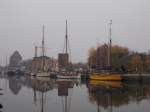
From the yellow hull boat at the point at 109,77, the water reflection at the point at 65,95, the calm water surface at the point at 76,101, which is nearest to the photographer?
the calm water surface at the point at 76,101

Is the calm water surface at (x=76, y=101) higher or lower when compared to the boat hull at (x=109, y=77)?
lower

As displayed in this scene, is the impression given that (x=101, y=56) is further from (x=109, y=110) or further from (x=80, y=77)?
(x=109, y=110)

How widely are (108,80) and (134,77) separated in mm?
8490

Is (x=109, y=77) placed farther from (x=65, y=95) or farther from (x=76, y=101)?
(x=76, y=101)

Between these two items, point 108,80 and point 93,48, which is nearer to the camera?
point 108,80

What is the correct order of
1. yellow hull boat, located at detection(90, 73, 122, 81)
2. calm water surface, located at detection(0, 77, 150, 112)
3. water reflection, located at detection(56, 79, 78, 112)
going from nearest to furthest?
calm water surface, located at detection(0, 77, 150, 112), water reflection, located at detection(56, 79, 78, 112), yellow hull boat, located at detection(90, 73, 122, 81)

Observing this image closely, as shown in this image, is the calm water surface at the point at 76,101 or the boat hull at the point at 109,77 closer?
the calm water surface at the point at 76,101

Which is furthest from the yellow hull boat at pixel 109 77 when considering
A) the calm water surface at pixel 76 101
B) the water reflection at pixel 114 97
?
the calm water surface at pixel 76 101

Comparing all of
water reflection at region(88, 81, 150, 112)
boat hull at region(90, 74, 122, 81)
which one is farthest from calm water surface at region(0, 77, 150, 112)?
boat hull at region(90, 74, 122, 81)

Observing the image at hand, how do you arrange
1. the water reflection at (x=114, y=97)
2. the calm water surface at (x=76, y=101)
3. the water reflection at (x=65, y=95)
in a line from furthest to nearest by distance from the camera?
the water reflection at (x=114, y=97)
the water reflection at (x=65, y=95)
the calm water surface at (x=76, y=101)

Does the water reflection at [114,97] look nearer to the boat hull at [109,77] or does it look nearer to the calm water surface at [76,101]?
the calm water surface at [76,101]

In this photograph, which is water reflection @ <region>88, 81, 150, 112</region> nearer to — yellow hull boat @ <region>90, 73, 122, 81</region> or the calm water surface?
the calm water surface

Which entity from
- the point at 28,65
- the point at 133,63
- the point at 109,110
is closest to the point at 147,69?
the point at 133,63

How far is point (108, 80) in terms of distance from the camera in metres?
69.1
